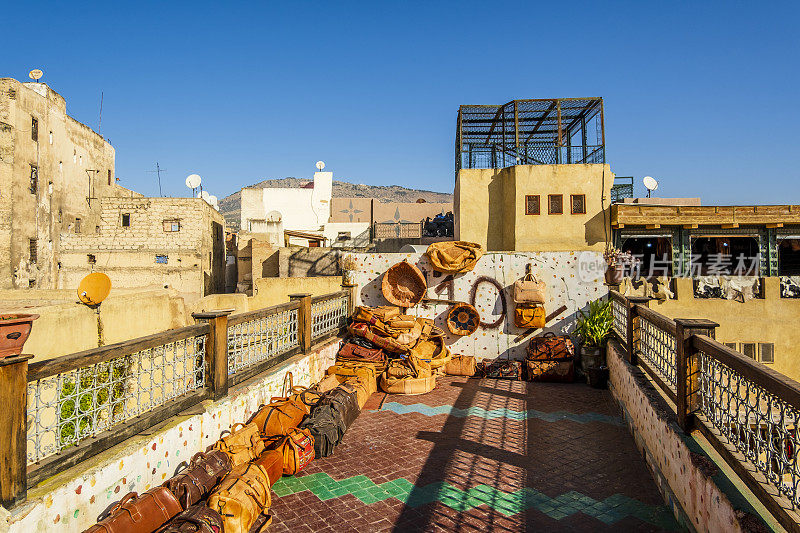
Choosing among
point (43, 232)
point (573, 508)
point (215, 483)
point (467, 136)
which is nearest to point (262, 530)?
point (215, 483)

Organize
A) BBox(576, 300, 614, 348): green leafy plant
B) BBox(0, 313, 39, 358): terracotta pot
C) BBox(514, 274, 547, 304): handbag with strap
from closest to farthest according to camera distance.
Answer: BBox(0, 313, 39, 358): terracotta pot
BBox(576, 300, 614, 348): green leafy plant
BBox(514, 274, 547, 304): handbag with strap

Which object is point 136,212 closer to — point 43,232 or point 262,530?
point 43,232

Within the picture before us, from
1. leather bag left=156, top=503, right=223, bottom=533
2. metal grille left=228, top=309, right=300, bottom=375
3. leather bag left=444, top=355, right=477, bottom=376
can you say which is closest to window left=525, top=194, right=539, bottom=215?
leather bag left=444, top=355, right=477, bottom=376

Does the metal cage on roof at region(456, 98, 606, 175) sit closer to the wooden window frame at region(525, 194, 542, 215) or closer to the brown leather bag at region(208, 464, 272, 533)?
the wooden window frame at region(525, 194, 542, 215)

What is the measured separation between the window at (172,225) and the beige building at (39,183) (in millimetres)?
6745

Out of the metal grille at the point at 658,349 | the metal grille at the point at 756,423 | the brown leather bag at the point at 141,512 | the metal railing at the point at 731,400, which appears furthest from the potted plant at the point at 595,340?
the brown leather bag at the point at 141,512

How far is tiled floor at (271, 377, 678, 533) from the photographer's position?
4195mm

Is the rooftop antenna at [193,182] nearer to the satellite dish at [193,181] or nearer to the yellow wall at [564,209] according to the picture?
the satellite dish at [193,181]

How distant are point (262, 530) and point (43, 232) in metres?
28.3

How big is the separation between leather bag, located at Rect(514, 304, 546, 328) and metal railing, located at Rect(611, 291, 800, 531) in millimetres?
3508

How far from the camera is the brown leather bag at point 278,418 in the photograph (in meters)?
5.63

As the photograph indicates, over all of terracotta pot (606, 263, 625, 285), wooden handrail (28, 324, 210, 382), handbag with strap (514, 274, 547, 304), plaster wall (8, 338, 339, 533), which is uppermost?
terracotta pot (606, 263, 625, 285)

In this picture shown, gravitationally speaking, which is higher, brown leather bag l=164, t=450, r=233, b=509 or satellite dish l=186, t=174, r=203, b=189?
satellite dish l=186, t=174, r=203, b=189

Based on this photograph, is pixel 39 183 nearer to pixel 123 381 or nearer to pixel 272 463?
pixel 123 381
